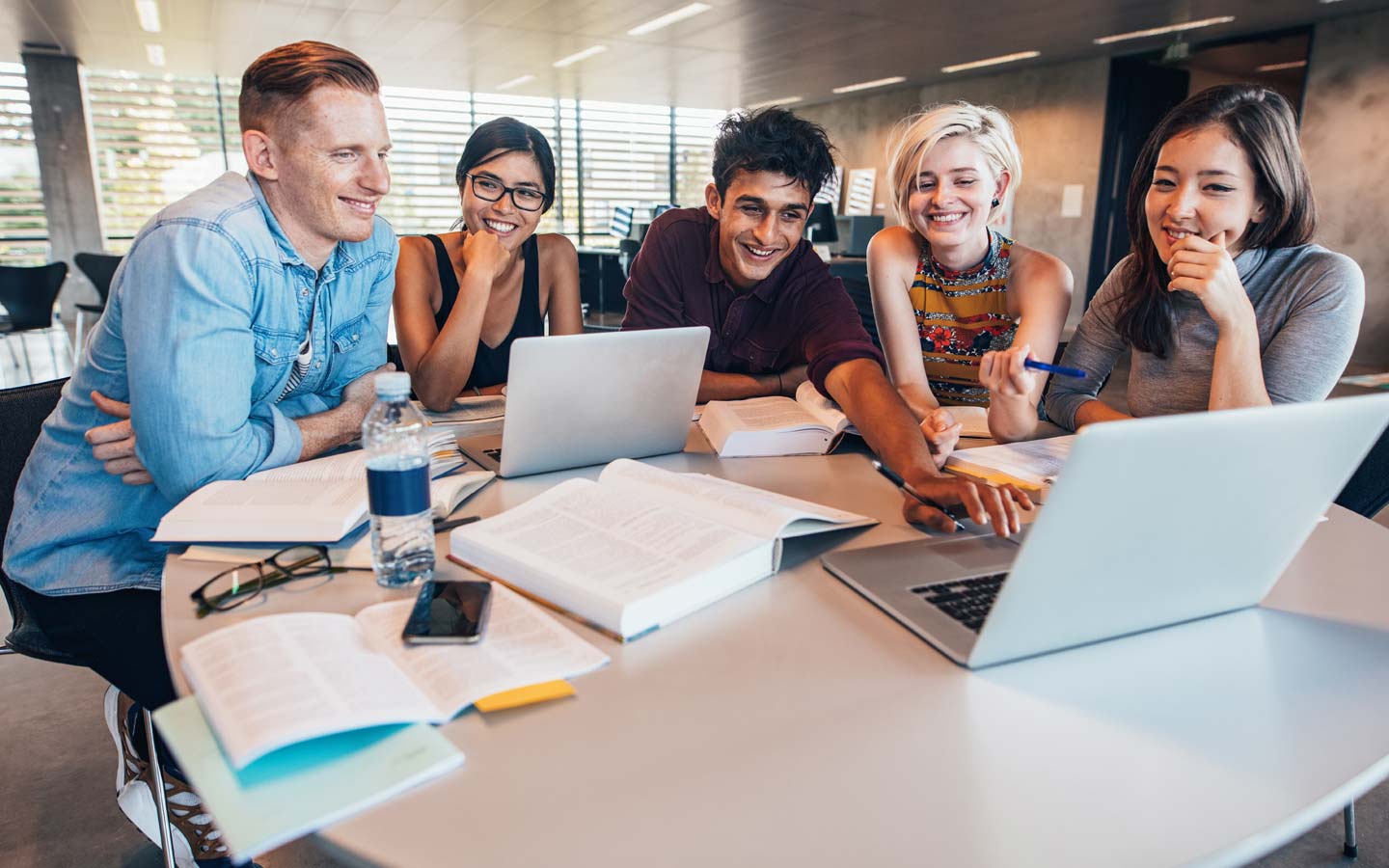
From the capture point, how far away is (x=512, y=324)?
2.39m

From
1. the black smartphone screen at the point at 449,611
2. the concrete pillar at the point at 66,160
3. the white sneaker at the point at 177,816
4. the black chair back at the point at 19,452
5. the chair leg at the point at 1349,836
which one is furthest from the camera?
the concrete pillar at the point at 66,160

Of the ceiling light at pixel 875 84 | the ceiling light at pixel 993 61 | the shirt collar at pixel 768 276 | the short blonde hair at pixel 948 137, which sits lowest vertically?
the shirt collar at pixel 768 276

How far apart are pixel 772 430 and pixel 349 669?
910 mm

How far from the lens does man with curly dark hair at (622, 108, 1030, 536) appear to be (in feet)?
6.20

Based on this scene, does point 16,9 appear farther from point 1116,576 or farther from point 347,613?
point 1116,576

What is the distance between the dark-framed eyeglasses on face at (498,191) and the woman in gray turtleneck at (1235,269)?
4.46ft

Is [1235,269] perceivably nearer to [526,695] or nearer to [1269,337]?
[1269,337]


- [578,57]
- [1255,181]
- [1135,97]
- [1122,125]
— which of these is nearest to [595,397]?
[1255,181]

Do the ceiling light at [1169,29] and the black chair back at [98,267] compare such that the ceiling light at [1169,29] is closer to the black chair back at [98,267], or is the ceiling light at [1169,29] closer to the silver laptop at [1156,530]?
the silver laptop at [1156,530]

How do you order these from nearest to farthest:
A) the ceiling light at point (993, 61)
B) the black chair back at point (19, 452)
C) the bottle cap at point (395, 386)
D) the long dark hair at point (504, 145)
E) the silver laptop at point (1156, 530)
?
the silver laptop at point (1156, 530), the bottle cap at point (395, 386), the black chair back at point (19, 452), the long dark hair at point (504, 145), the ceiling light at point (993, 61)

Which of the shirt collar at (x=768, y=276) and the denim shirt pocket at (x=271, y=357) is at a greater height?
the shirt collar at (x=768, y=276)

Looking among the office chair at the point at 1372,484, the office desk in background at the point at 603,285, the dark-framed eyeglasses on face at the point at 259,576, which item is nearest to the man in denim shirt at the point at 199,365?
the dark-framed eyeglasses on face at the point at 259,576

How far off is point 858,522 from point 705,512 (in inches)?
8.3

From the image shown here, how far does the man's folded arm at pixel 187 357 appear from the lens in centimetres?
119
